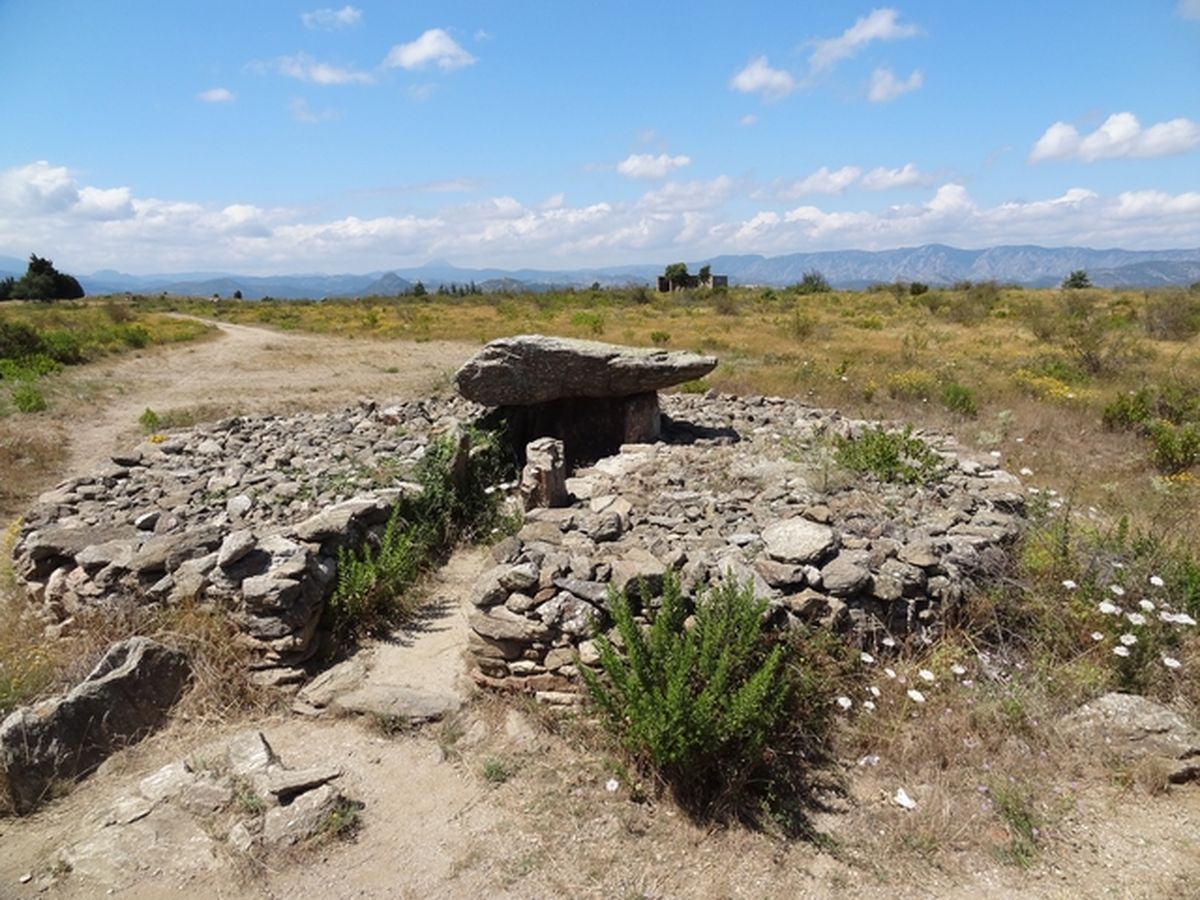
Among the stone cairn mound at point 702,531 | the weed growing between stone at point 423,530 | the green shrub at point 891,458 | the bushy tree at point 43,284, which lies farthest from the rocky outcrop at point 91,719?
the bushy tree at point 43,284

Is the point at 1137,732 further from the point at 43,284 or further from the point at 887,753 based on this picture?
the point at 43,284

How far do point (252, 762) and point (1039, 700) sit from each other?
5.04 metres

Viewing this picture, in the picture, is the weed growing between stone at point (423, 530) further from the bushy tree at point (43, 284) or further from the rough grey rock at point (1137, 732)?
the bushy tree at point (43, 284)

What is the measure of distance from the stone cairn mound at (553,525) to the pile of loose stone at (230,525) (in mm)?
21

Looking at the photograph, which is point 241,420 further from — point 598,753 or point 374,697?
point 598,753

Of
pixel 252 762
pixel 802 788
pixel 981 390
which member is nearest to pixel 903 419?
pixel 981 390

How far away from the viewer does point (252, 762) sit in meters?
4.36

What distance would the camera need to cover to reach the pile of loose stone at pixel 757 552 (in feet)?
16.1

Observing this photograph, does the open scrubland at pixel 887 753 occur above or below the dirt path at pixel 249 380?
below

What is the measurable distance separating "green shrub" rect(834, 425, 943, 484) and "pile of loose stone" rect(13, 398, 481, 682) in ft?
15.9

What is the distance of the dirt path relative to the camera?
14.0 metres

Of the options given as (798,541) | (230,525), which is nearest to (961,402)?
(798,541)

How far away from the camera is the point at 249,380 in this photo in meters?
18.4

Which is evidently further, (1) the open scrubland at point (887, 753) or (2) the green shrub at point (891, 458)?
(2) the green shrub at point (891, 458)
